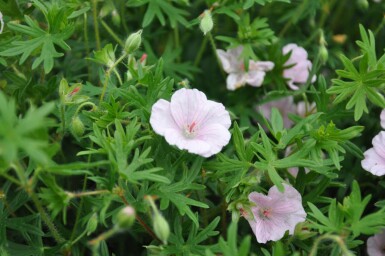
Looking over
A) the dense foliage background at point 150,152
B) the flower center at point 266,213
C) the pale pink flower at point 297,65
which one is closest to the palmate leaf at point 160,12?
the dense foliage background at point 150,152

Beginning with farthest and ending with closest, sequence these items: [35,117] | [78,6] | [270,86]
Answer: [270,86]
[78,6]
[35,117]

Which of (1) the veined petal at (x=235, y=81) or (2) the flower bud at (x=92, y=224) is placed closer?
(2) the flower bud at (x=92, y=224)

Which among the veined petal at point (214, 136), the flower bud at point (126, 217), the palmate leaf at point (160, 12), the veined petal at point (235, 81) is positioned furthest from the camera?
the veined petal at point (235, 81)

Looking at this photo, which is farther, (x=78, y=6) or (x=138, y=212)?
(x=78, y=6)

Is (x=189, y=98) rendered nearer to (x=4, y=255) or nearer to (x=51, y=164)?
(x=51, y=164)

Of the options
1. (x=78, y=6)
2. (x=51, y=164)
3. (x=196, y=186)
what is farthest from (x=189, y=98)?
(x=78, y=6)

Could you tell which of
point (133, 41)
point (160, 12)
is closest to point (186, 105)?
point (133, 41)

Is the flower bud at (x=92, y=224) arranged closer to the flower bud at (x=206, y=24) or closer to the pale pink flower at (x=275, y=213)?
the pale pink flower at (x=275, y=213)

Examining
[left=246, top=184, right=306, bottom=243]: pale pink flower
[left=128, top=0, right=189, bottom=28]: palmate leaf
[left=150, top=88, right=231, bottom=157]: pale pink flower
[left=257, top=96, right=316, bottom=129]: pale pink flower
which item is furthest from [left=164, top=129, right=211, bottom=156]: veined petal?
[left=257, top=96, right=316, bottom=129]: pale pink flower
